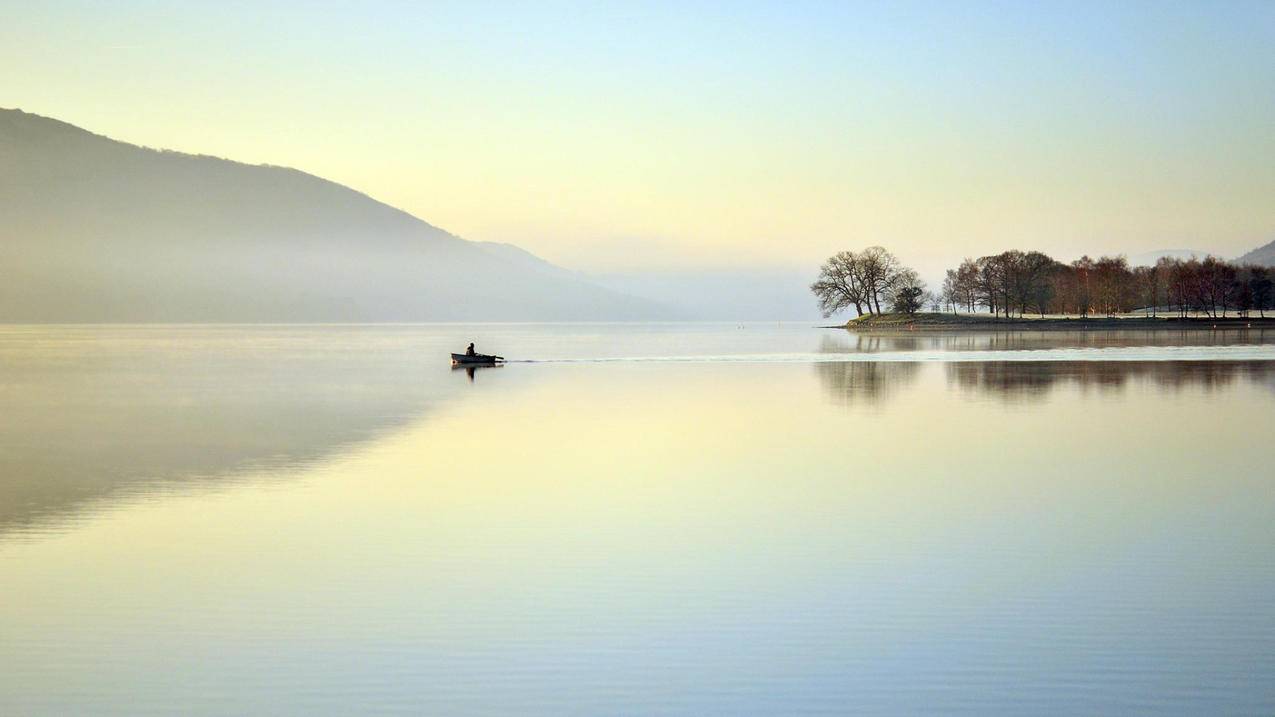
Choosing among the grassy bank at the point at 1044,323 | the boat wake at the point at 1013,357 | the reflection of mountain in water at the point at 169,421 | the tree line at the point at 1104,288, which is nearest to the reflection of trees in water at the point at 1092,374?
the boat wake at the point at 1013,357

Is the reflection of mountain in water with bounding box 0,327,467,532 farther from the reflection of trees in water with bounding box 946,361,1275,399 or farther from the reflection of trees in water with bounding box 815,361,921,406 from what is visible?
the reflection of trees in water with bounding box 946,361,1275,399

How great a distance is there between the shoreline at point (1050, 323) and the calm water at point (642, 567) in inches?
4986

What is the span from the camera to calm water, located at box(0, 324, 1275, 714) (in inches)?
373

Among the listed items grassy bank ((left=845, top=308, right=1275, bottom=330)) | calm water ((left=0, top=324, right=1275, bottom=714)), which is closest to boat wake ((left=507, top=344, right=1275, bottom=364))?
calm water ((left=0, top=324, right=1275, bottom=714))

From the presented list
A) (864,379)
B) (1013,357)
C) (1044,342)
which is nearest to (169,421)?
(864,379)

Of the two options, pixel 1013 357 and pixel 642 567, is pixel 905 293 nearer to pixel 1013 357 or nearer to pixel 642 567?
pixel 1013 357

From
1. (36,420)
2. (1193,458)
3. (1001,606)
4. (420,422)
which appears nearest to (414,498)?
(1001,606)

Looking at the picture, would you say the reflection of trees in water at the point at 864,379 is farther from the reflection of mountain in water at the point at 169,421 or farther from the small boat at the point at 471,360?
the small boat at the point at 471,360

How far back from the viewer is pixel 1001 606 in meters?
11.8

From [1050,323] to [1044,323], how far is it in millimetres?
877

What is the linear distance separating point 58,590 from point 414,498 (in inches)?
276

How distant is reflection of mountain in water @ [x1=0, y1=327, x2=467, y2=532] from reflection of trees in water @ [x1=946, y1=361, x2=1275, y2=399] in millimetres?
23629

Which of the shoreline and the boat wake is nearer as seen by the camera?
the boat wake

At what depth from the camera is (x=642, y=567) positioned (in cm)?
1373
